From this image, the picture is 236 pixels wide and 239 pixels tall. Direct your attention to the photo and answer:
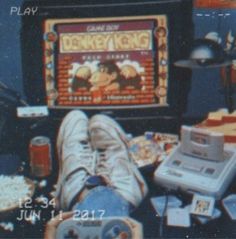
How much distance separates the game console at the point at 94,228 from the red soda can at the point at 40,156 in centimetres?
16

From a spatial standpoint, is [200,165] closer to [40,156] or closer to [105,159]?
[105,159]

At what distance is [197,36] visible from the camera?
157cm

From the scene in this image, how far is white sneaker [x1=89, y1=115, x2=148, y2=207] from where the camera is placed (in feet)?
5.16

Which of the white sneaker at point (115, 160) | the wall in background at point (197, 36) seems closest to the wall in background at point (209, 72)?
the wall in background at point (197, 36)

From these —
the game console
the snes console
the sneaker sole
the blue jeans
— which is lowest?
the game console

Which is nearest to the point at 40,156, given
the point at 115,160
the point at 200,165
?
the point at 115,160

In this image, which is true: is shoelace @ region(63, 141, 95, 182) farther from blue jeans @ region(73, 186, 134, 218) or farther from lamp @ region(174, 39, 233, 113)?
lamp @ region(174, 39, 233, 113)

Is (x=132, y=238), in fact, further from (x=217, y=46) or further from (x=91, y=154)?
(x=217, y=46)

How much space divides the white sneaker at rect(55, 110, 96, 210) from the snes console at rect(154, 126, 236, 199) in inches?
7.5

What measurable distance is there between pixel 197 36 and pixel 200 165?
1.10 ft

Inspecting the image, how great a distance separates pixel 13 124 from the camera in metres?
1.61

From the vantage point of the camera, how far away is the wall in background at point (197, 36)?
154 centimetres

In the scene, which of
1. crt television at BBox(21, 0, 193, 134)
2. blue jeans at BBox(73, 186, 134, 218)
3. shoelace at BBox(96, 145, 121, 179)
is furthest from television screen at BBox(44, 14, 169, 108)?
blue jeans at BBox(73, 186, 134, 218)

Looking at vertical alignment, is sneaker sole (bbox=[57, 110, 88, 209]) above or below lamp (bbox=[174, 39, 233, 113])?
below
